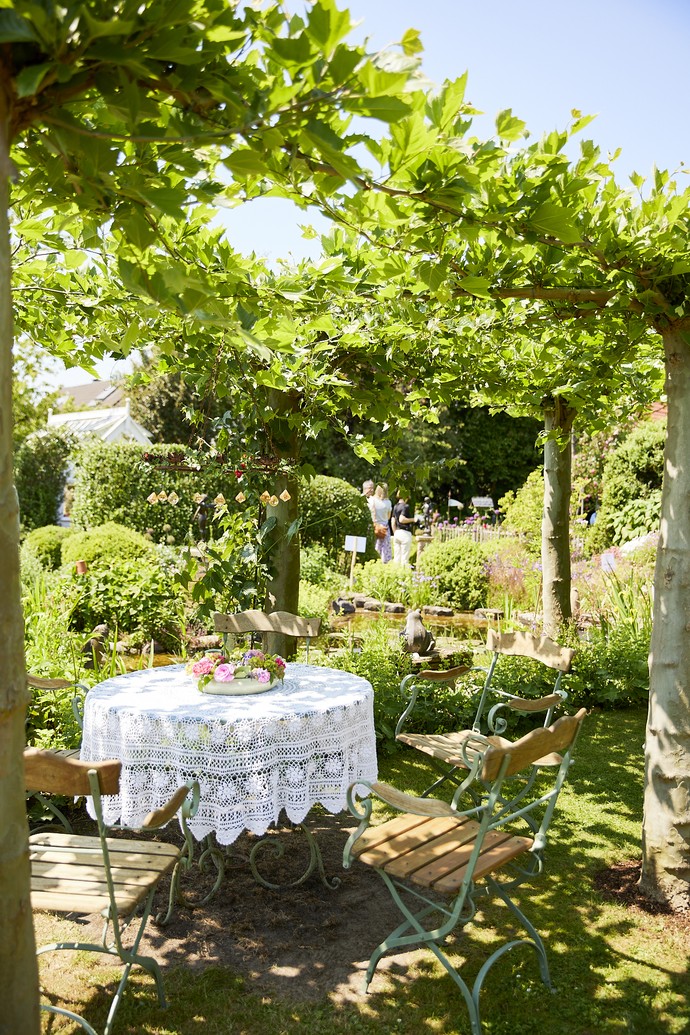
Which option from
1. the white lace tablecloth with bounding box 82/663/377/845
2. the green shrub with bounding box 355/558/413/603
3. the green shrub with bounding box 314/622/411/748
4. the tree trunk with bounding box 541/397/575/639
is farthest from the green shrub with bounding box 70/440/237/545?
the white lace tablecloth with bounding box 82/663/377/845

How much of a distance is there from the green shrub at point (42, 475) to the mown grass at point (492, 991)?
16.3 m

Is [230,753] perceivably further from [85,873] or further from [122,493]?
[122,493]

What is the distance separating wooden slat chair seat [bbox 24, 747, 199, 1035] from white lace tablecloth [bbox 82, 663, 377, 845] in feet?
0.52

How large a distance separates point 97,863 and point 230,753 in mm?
643

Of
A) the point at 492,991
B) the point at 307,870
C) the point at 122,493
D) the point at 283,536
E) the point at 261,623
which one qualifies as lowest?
the point at 492,991

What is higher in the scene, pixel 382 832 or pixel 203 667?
pixel 203 667

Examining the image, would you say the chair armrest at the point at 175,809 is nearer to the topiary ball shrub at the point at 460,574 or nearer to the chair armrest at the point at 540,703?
the chair armrest at the point at 540,703

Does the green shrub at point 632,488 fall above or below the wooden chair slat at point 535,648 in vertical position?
above

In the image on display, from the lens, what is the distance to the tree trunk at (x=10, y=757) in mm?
1783

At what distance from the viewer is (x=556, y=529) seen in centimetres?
816

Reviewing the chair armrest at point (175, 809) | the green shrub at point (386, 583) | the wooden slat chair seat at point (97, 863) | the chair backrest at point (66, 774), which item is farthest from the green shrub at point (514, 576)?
the chair backrest at point (66, 774)

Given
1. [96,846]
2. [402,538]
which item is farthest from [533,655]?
[402,538]

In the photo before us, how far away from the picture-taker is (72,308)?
455 centimetres

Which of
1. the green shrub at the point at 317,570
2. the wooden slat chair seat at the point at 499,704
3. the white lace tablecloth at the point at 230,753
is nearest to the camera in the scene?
the white lace tablecloth at the point at 230,753
